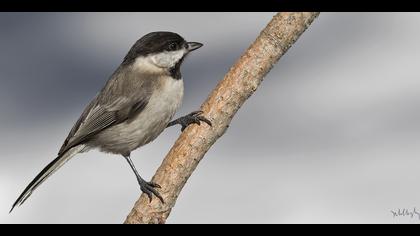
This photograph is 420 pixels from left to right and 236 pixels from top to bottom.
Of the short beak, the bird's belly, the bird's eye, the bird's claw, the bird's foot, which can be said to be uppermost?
the short beak

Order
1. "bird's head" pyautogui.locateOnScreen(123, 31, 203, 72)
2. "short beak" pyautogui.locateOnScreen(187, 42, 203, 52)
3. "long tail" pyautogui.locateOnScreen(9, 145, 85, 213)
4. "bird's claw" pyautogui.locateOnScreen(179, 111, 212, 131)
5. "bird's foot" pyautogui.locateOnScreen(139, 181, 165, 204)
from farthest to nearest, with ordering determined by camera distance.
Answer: "short beak" pyautogui.locateOnScreen(187, 42, 203, 52), "bird's head" pyautogui.locateOnScreen(123, 31, 203, 72), "long tail" pyautogui.locateOnScreen(9, 145, 85, 213), "bird's claw" pyautogui.locateOnScreen(179, 111, 212, 131), "bird's foot" pyautogui.locateOnScreen(139, 181, 165, 204)

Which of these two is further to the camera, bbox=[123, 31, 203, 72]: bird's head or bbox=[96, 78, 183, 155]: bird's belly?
bbox=[123, 31, 203, 72]: bird's head

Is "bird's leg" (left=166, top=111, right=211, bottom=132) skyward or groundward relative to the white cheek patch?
groundward

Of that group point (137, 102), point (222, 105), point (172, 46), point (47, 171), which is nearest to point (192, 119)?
point (222, 105)

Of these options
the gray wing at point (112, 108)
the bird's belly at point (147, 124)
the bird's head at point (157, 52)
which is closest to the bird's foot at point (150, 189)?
the bird's belly at point (147, 124)

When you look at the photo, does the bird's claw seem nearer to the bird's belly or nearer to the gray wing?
the bird's belly

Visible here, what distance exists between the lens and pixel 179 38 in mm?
5203

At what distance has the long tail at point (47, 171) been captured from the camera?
4488mm

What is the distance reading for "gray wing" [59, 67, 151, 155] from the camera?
495 centimetres

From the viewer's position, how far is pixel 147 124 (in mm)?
4957

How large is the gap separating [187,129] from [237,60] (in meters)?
0.81

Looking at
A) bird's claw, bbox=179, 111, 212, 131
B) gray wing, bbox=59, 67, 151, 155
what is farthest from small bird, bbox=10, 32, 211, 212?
bird's claw, bbox=179, 111, 212, 131

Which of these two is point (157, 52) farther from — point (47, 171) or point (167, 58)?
point (47, 171)

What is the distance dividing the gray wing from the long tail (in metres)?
0.07
